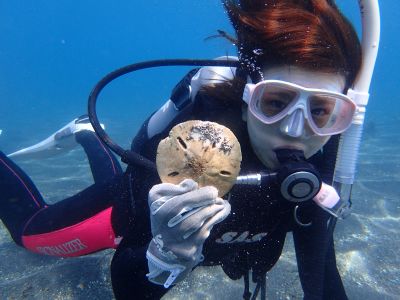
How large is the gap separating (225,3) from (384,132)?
18.0 meters

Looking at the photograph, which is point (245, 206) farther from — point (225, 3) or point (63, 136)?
point (63, 136)

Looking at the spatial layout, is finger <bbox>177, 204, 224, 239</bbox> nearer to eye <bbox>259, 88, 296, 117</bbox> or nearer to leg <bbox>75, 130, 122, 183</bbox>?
eye <bbox>259, 88, 296, 117</bbox>

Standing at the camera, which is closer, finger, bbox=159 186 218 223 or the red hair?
finger, bbox=159 186 218 223

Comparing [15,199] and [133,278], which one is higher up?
[133,278]

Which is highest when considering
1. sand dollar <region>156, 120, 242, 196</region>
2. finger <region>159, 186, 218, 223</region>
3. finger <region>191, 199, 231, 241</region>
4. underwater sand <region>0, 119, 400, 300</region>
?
sand dollar <region>156, 120, 242, 196</region>

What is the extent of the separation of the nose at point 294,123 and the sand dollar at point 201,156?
643mm

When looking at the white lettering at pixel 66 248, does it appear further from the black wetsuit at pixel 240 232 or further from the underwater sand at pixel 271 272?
the black wetsuit at pixel 240 232

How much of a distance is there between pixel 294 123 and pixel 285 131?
78mm

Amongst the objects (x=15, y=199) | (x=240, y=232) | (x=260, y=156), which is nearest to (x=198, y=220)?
(x=260, y=156)

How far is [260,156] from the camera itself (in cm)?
244

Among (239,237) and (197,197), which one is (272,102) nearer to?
(197,197)

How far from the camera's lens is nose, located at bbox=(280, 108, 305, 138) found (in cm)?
212

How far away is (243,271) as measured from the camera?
324 centimetres

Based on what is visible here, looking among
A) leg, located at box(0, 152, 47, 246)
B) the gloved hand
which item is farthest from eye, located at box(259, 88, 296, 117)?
leg, located at box(0, 152, 47, 246)
